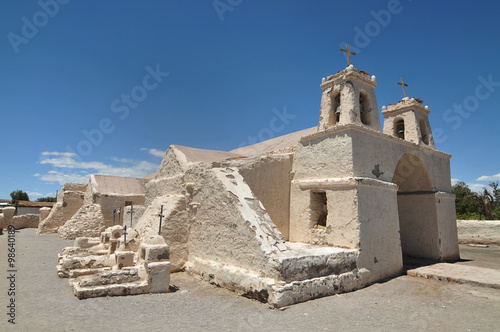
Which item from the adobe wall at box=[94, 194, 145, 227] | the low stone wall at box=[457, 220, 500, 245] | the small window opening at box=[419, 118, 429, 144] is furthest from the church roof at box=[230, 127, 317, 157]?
the low stone wall at box=[457, 220, 500, 245]

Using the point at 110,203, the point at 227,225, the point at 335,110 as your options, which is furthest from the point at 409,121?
the point at 110,203

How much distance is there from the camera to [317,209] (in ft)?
29.5

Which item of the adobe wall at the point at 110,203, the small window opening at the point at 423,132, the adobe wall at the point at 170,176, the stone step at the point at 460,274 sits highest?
the small window opening at the point at 423,132

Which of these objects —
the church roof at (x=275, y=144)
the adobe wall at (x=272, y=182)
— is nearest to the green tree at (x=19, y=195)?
the church roof at (x=275, y=144)

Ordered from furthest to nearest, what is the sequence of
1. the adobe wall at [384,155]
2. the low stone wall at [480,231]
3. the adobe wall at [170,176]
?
the low stone wall at [480,231]
the adobe wall at [170,176]
the adobe wall at [384,155]

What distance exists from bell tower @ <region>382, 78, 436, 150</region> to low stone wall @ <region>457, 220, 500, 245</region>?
808 cm

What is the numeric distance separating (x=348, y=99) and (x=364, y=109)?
3.23 ft

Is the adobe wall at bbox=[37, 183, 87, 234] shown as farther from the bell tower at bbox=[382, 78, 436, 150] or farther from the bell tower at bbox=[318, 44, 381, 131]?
the bell tower at bbox=[382, 78, 436, 150]

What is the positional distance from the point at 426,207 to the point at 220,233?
774 cm

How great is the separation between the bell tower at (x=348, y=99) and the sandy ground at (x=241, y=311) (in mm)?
4808

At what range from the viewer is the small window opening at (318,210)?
29.0 ft

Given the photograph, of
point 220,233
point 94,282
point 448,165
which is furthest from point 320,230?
point 448,165

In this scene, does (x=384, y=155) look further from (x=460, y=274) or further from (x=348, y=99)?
(x=460, y=274)

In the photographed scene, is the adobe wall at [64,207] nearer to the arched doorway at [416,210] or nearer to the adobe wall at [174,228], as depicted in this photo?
the adobe wall at [174,228]
